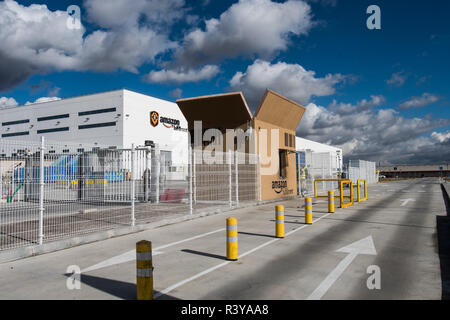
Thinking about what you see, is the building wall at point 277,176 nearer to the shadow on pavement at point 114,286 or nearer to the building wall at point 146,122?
the shadow on pavement at point 114,286

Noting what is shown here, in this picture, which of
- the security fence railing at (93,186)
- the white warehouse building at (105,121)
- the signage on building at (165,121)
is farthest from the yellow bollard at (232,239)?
the signage on building at (165,121)

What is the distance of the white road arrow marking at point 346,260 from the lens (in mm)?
4770

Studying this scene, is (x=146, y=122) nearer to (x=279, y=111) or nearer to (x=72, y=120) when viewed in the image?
(x=72, y=120)

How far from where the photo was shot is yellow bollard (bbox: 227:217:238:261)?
21.0 ft

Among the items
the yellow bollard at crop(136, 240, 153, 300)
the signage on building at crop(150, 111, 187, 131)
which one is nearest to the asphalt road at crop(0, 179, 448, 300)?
the yellow bollard at crop(136, 240, 153, 300)

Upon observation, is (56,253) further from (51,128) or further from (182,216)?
(51,128)

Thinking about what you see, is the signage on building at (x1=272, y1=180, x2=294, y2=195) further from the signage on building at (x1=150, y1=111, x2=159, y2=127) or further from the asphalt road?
the signage on building at (x1=150, y1=111, x2=159, y2=127)

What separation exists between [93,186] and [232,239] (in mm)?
6979

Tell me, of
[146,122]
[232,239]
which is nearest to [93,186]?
[232,239]

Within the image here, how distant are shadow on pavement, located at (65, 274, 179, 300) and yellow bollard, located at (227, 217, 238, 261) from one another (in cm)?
202

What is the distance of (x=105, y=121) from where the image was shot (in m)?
59.6

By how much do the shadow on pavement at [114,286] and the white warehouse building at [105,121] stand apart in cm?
4834

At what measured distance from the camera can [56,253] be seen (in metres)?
7.58
